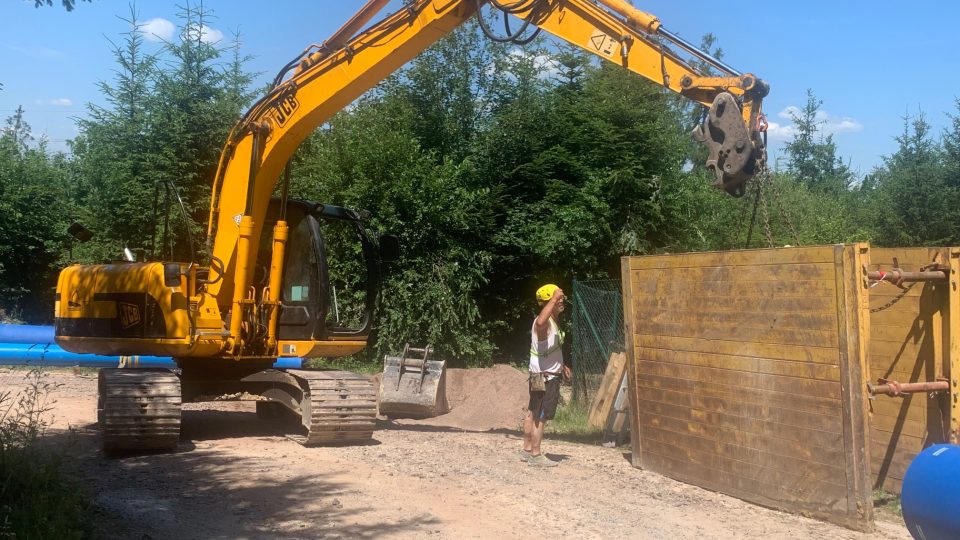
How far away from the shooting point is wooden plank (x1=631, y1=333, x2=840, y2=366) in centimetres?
621

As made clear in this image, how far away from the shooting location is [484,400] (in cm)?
1283

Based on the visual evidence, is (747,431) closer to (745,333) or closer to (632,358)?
(745,333)

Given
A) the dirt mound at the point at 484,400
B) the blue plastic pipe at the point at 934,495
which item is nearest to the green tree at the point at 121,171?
the dirt mound at the point at 484,400

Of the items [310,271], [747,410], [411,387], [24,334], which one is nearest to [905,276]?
[747,410]

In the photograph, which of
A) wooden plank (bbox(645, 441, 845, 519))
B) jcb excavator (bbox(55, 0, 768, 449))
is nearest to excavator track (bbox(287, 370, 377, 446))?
jcb excavator (bbox(55, 0, 768, 449))

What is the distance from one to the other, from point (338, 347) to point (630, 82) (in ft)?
31.3

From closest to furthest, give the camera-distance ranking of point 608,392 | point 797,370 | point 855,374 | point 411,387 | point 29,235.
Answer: point 855,374
point 797,370
point 608,392
point 411,387
point 29,235

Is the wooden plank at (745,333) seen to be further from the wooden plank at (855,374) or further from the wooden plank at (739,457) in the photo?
the wooden plank at (739,457)

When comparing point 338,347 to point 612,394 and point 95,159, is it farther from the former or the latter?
point 95,159

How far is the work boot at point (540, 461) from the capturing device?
26.2ft

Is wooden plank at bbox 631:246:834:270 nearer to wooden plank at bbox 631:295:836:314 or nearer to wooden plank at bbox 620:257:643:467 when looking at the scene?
wooden plank at bbox 620:257:643:467

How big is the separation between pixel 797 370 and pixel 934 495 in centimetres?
171

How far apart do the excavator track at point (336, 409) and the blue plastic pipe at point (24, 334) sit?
828 centimetres

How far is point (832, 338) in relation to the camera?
20.1ft
